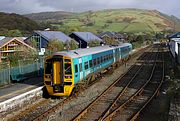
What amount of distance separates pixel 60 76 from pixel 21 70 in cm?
970

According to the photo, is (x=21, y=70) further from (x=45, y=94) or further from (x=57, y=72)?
(x=57, y=72)

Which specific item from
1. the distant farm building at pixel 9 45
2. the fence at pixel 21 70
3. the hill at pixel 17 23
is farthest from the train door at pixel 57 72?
the hill at pixel 17 23

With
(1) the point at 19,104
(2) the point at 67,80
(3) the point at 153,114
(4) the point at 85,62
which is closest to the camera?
(3) the point at 153,114

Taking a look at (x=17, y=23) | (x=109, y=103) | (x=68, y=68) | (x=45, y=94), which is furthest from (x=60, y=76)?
(x=17, y=23)

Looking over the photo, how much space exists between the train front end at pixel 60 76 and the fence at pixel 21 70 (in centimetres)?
700

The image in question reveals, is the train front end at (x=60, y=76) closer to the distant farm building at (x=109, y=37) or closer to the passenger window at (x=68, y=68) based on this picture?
the passenger window at (x=68, y=68)

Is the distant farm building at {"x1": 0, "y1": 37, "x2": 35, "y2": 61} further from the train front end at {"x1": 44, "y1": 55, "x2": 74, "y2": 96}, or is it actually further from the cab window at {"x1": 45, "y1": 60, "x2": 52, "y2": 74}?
the train front end at {"x1": 44, "y1": 55, "x2": 74, "y2": 96}

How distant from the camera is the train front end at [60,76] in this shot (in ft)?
56.7

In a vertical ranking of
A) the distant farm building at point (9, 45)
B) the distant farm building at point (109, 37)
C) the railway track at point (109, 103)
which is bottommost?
the railway track at point (109, 103)

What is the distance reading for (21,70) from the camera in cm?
2606

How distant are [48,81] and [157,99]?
20.7ft

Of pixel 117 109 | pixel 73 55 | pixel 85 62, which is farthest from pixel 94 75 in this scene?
pixel 117 109

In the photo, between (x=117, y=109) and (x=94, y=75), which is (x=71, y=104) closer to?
(x=117, y=109)

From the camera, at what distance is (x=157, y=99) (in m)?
17.5
